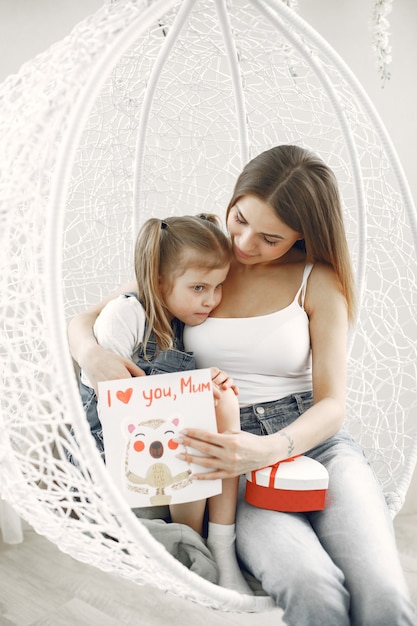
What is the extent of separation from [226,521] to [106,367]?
39 centimetres

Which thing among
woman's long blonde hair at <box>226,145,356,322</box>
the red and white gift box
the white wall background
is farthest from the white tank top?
the white wall background

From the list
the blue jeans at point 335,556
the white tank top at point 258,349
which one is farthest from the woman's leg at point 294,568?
the white tank top at point 258,349

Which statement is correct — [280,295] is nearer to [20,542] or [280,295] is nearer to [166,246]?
[166,246]

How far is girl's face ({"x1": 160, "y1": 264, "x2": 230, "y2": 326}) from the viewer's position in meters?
1.57

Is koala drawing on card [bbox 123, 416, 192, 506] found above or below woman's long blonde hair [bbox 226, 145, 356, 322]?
below

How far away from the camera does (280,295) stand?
1.67 metres

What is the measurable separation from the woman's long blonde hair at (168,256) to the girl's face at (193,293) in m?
0.01

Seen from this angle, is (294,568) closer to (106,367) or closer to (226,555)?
(226,555)

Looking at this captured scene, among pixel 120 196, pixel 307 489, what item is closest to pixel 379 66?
pixel 120 196

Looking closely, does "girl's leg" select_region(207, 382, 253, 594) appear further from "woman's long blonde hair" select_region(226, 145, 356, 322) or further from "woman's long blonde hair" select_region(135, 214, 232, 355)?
"woman's long blonde hair" select_region(226, 145, 356, 322)

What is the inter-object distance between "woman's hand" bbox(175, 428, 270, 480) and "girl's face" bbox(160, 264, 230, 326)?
0.33 meters

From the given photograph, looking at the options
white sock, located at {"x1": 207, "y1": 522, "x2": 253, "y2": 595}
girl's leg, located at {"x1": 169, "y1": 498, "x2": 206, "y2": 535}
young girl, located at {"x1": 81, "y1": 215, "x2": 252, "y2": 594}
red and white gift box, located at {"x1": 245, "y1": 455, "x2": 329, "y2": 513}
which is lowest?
white sock, located at {"x1": 207, "y1": 522, "x2": 253, "y2": 595}

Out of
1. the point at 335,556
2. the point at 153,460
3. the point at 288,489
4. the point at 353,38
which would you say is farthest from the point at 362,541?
the point at 353,38

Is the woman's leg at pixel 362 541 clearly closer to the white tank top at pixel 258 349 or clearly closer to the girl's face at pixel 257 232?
the white tank top at pixel 258 349
